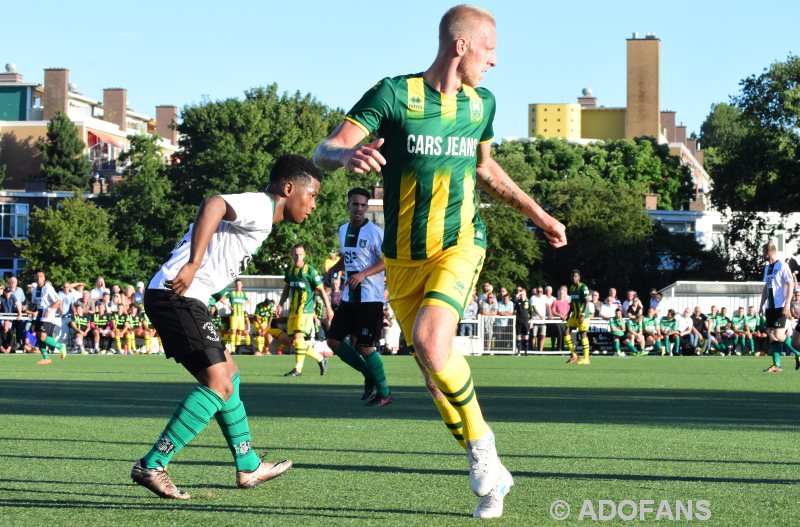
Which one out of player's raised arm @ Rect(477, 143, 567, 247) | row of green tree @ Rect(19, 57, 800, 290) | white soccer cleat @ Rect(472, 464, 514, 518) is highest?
row of green tree @ Rect(19, 57, 800, 290)

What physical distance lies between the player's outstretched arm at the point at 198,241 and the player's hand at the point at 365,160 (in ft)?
3.39

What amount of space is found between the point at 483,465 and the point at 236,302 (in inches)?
1183

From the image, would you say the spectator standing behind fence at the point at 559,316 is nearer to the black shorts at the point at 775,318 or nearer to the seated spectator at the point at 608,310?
the seated spectator at the point at 608,310

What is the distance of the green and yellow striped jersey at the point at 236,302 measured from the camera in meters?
35.8

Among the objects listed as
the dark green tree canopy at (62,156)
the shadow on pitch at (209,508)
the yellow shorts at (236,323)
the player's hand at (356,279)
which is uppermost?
the dark green tree canopy at (62,156)

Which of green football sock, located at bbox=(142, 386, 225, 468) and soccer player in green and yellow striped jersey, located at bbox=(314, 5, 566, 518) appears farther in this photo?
green football sock, located at bbox=(142, 386, 225, 468)

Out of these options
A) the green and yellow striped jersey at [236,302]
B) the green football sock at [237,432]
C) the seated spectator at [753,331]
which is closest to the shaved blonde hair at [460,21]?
the green football sock at [237,432]

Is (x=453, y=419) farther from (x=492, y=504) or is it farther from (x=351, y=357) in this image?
(x=351, y=357)

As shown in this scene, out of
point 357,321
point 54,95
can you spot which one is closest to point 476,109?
point 357,321

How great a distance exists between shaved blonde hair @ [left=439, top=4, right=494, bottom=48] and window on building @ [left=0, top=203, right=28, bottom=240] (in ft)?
308

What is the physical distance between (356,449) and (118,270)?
6735 centimetres

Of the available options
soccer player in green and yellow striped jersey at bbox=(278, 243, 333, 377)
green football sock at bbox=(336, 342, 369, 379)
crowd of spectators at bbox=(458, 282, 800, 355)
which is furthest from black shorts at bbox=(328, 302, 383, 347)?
crowd of spectators at bbox=(458, 282, 800, 355)

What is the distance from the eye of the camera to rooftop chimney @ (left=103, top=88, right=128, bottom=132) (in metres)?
116

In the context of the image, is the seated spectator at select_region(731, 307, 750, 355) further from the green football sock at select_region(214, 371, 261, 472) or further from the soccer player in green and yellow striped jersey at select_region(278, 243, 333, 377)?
the green football sock at select_region(214, 371, 261, 472)
